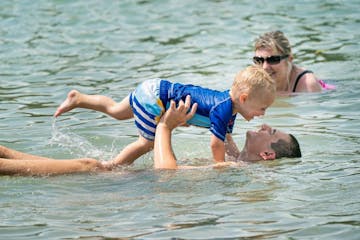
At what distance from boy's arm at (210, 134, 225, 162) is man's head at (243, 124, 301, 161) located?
1.22ft

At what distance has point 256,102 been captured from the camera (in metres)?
7.65

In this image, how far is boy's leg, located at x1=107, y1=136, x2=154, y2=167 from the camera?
806 cm

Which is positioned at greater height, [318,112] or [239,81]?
[239,81]

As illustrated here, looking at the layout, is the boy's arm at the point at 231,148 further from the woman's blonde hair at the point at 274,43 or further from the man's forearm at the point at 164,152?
the woman's blonde hair at the point at 274,43

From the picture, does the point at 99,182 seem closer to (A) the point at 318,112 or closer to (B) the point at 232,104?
(B) the point at 232,104

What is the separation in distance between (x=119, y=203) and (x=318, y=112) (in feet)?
13.1

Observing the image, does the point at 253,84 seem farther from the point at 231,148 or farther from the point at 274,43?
the point at 274,43

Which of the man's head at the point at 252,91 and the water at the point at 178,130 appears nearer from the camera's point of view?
the water at the point at 178,130

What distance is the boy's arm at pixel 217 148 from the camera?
7602mm

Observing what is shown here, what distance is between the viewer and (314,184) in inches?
→ 287

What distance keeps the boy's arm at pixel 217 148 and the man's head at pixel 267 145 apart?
0.37 m

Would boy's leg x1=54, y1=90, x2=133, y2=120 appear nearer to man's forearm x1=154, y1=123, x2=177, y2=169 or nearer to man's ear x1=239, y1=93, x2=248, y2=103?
man's forearm x1=154, y1=123, x2=177, y2=169

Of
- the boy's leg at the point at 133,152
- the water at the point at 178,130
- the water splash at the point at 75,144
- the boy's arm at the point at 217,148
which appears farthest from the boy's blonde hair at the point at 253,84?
the water splash at the point at 75,144

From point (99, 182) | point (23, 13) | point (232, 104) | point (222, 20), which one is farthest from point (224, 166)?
point (23, 13)
